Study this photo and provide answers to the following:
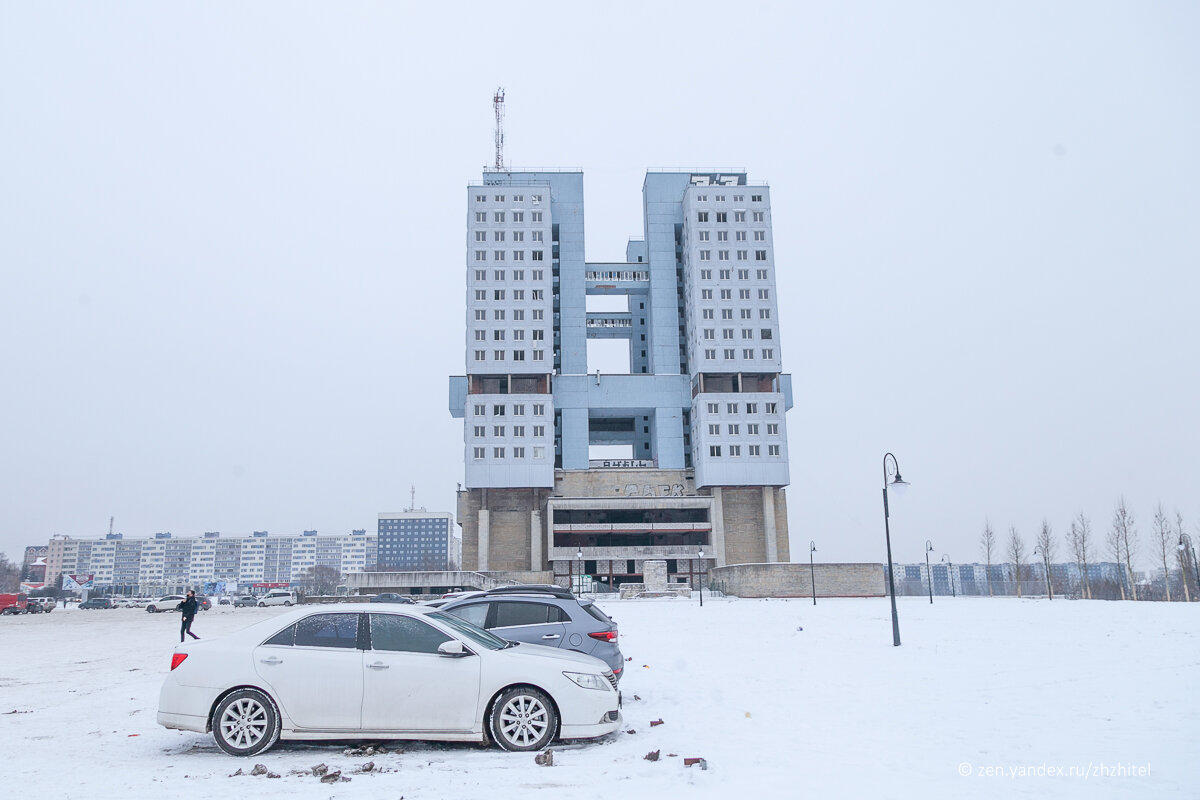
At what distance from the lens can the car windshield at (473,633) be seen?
9.84 m

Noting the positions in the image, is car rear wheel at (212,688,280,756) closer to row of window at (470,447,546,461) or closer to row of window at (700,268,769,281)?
row of window at (470,447,546,461)

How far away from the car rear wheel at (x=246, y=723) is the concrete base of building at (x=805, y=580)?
214 feet

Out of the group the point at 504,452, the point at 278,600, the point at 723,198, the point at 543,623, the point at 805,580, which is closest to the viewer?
the point at 543,623

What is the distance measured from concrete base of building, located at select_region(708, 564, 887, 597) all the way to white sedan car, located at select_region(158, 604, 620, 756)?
64270 mm

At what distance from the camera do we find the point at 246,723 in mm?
9250

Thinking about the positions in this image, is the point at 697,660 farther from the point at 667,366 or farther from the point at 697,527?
the point at 667,366

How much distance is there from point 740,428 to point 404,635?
89.1m

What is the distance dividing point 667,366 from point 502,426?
22.2 meters

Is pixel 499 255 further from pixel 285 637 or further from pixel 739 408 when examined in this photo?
pixel 285 637

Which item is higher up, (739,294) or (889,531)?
(739,294)

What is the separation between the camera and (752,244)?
100938 mm

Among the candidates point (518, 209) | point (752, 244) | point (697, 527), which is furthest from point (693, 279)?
point (697, 527)

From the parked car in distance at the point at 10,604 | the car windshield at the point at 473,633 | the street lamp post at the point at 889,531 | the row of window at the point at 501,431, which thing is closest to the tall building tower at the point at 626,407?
the row of window at the point at 501,431

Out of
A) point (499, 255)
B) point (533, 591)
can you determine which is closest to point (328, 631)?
point (533, 591)
